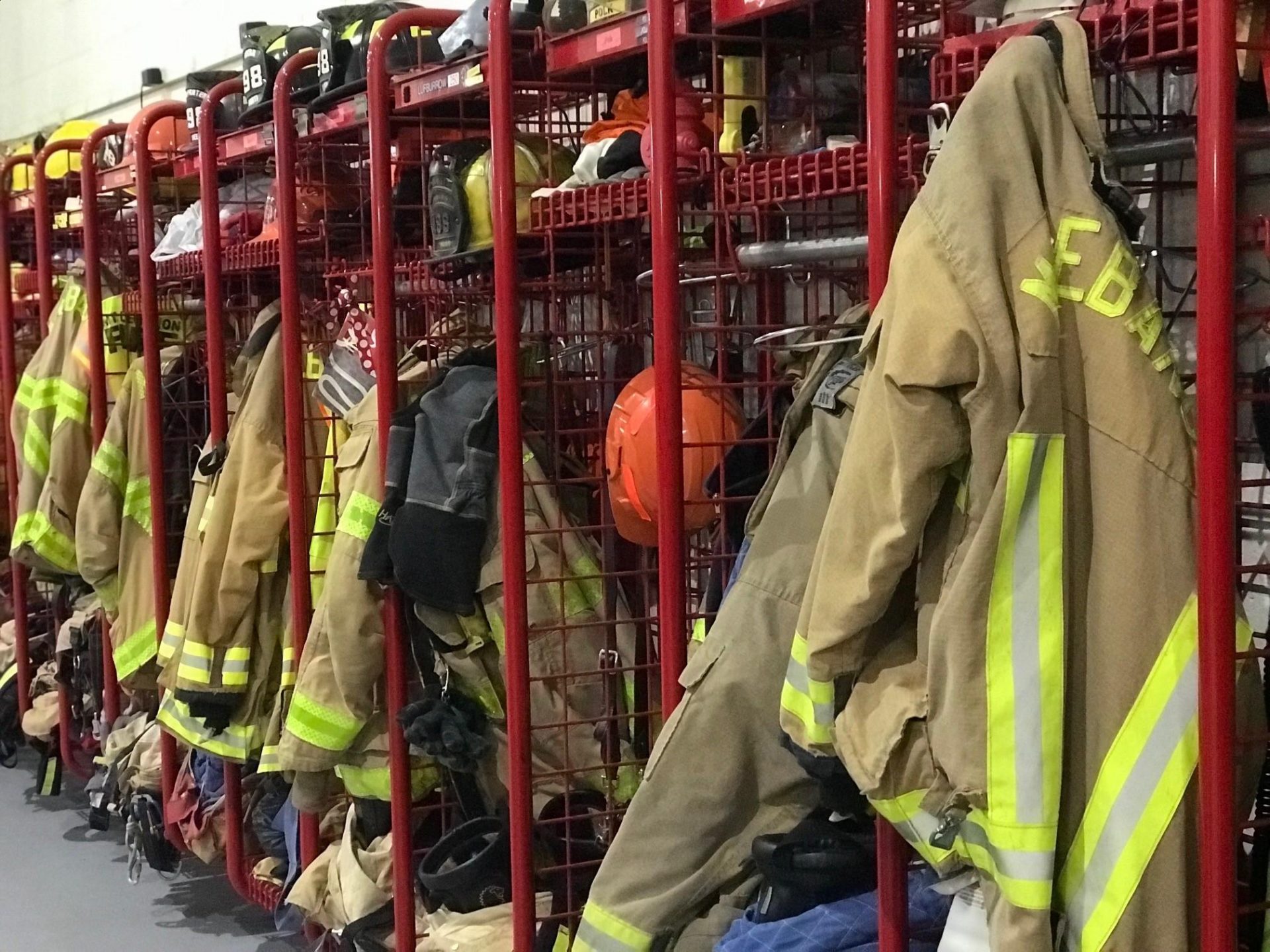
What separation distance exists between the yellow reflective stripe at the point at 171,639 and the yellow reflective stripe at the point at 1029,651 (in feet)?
9.19

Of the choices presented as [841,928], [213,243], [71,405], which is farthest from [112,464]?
[841,928]

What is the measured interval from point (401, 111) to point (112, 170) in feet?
6.15

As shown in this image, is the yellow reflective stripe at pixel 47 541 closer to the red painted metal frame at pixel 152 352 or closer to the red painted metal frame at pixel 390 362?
the red painted metal frame at pixel 152 352

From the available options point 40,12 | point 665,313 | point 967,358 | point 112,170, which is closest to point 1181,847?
point 967,358

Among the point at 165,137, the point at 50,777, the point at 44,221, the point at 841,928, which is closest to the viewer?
the point at 841,928

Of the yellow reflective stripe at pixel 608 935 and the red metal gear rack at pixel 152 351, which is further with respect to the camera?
the red metal gear rack at pixel 152 351

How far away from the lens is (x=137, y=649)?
460 cm

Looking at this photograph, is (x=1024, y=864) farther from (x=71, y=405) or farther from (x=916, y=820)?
(x=71, y=405)

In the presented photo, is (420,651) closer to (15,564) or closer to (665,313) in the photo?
(665,313)

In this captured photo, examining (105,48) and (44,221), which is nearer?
(44,221)

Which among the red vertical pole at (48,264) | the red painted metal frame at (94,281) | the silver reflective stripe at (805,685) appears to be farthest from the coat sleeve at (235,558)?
the silver reflective stripe at (805,685)

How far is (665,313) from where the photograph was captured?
2.41m

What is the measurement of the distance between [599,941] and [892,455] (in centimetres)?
100

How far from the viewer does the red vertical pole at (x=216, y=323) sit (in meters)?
4.05
